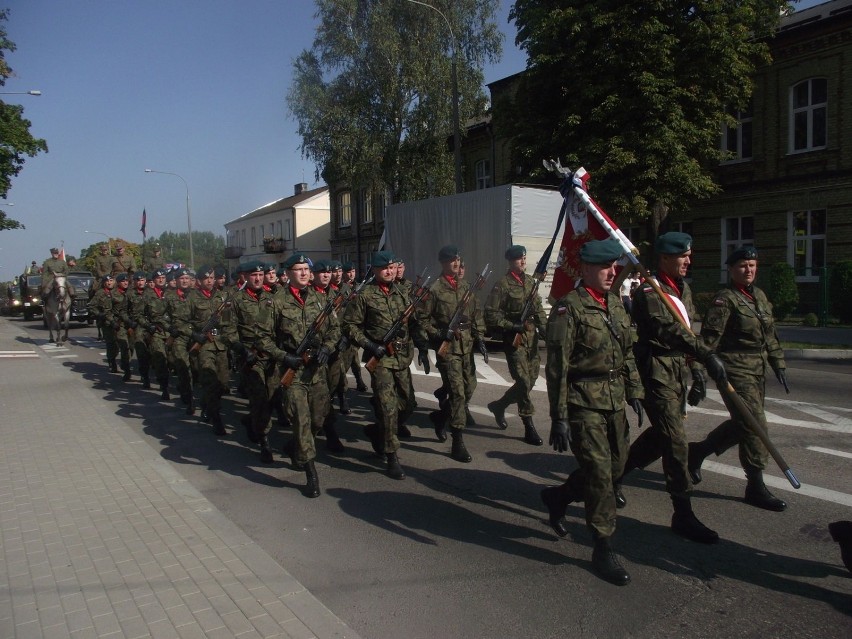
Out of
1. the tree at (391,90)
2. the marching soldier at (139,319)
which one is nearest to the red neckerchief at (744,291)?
the marching soldier at (139,319)

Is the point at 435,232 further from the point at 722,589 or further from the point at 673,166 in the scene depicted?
the point at 722,589

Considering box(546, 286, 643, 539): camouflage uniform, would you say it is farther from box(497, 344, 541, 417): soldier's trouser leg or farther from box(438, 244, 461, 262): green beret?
box(438, 244, 461, 262): green beret

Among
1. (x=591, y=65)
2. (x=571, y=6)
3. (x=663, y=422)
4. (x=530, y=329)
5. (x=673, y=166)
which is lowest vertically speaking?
(x=663, y=422)

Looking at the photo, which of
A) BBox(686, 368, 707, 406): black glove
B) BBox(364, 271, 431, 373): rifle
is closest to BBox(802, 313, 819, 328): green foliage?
BBox(364, 271, 431, 373): rifle

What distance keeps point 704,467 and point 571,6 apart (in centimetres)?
1751

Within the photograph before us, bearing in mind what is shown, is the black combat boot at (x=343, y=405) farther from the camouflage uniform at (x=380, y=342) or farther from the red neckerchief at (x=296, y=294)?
the red neckerchief at (x=296, y=294)

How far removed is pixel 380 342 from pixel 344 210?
148 ft

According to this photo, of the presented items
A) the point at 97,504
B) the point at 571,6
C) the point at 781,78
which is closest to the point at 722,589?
the point at 97,504

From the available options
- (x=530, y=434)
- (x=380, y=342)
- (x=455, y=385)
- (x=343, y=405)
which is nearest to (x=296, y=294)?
(x=380, y=342)

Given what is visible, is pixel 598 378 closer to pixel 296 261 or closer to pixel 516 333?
pixel 516 333

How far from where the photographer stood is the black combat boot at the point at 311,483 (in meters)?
5.83

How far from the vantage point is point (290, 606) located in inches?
150

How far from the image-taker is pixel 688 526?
460 cm

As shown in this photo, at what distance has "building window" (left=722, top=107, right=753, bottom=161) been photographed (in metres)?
23.6
